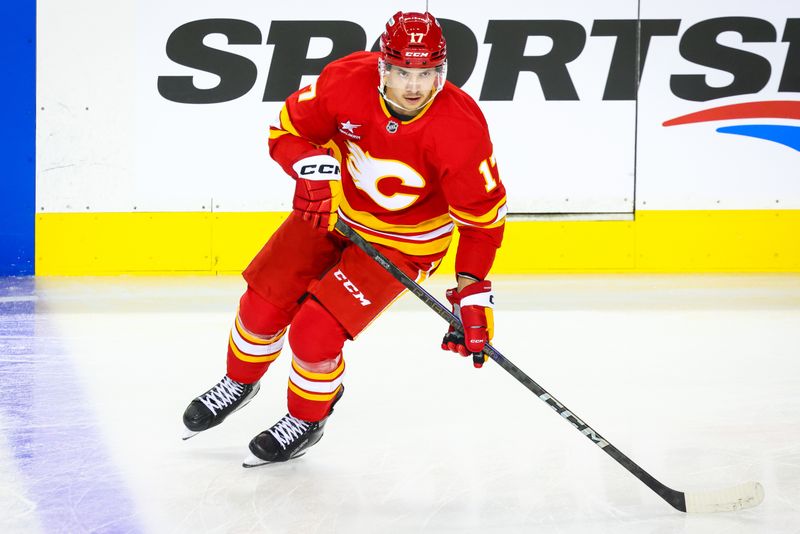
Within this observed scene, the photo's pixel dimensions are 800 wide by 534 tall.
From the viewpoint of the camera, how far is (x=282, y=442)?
8.16 ft

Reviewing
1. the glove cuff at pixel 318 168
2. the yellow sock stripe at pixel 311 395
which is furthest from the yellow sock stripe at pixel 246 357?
the glove cuff at pixel 318 168

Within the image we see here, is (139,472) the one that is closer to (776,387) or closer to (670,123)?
(776,387)

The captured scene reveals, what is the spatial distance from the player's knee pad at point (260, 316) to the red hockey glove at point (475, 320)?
1.54ft

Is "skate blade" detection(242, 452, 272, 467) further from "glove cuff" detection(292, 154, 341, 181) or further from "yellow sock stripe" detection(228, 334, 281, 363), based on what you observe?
"glove cuff" detection(292, 154, 341, 181)

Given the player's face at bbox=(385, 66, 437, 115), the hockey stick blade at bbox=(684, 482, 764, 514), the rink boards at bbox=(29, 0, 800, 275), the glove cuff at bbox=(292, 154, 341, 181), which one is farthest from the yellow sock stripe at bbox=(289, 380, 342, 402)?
the rink boards at bbox=(29, 0, 800, 275)

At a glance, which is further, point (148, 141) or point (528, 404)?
point (148, 141)

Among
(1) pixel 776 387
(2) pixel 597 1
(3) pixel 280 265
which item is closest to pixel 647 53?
(2) pixel 597 1

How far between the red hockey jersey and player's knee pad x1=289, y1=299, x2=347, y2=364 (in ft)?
0.86

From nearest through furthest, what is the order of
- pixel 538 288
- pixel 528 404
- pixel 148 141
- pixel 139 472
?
pixel 139 472 < pixel 528 404 < pixel 538 288 < pixel 148 141

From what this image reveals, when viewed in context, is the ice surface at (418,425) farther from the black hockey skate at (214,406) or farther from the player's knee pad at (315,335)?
the player's knee pad at (315,335)

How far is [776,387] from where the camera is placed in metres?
3.33

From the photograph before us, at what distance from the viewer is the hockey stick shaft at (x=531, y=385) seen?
2232 mm

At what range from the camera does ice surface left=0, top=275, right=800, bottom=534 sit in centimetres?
219

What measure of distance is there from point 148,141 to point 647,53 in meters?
2.87
